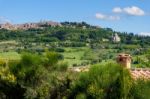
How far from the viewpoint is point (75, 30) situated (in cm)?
17525

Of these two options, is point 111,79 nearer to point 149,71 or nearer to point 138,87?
point 138,87

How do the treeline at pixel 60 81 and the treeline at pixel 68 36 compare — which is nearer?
the treeline at pixel 60 81

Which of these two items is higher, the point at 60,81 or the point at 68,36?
the point at 60,81

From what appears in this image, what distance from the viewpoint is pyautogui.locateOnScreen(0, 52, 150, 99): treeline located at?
17406mm

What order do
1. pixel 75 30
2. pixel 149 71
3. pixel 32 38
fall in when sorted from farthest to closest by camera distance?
pixel 75 30, pixel 32 38, pixel 149 71

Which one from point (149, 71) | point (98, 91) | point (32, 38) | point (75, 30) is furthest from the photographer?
point (75, 30)

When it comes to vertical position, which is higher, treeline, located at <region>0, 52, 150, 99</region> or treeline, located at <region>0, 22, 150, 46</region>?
treeline, located at <region>0, 52, 150, 99</region>

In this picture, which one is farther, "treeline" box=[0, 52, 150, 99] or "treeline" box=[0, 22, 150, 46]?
"treeline" box=[0, 22, 150, 46]

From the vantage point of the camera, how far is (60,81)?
1914 centimetres

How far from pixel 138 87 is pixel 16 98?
17.3 ft

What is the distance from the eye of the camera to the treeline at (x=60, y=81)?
17406mm

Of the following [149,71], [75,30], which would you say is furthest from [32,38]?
[149,71]

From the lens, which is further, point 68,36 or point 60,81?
point 68,36

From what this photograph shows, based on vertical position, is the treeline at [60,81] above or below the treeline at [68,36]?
above
